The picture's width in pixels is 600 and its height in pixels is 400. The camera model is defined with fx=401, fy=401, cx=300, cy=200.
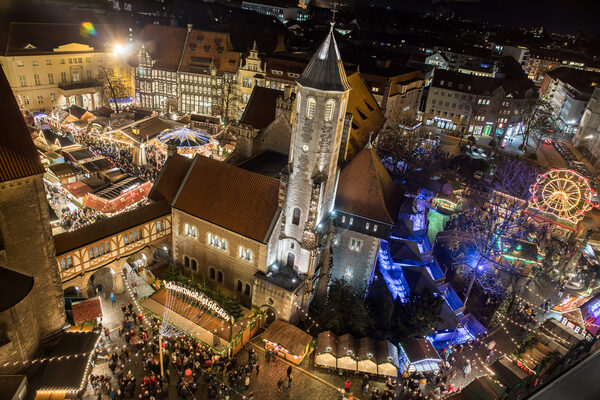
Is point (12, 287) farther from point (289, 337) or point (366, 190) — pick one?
point (366, 190)

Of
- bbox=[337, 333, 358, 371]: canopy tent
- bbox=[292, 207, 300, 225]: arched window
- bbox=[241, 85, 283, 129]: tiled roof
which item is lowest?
bbox=[337, 333, 358, 371]: canopy tent

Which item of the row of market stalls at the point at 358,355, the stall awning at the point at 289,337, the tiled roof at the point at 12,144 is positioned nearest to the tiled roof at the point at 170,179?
the tiled roof at the point at 12,144

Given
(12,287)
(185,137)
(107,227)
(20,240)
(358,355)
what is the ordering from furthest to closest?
(185,137) → (107,227) → (358,355) → (20,240) → (12,287)

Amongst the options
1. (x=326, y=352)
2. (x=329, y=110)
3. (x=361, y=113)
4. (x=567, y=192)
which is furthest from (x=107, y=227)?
(x=567, y=192)

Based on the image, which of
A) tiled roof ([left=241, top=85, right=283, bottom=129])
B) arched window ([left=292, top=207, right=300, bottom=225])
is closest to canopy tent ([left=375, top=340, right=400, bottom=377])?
arched window ([left=292, top=207, right=300, bottom=225])

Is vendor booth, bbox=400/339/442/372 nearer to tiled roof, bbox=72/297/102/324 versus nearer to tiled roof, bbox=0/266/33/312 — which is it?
tiled roof, bbox=72/297/102/324

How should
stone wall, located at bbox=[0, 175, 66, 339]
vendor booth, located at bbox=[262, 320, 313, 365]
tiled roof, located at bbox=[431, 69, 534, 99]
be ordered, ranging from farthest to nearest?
tiled roof, located at bbox=[431, 69, 534, 99]
vendor booth, located at bbox=[262, 320, 313, 365]
stone wall, located at bbox=[0, 175, 66, 339]
